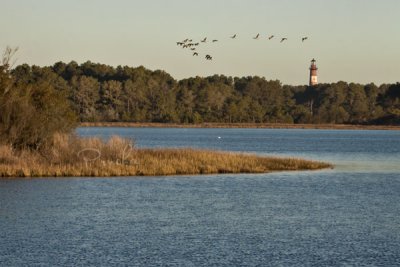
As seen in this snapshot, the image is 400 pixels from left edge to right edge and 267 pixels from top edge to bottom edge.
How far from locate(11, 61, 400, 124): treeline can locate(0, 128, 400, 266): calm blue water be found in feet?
375

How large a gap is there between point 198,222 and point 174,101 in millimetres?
145475

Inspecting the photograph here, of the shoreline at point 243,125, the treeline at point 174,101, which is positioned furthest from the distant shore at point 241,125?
the treeline at point 174,101

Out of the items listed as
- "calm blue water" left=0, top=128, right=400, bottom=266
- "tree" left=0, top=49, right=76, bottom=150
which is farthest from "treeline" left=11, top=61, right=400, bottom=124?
"calm blue water" left=0, top=128, right=400, bottom=266

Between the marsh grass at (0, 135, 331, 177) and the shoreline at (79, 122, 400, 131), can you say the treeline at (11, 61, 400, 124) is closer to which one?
the shoreline at (79, 122, 400, 131)

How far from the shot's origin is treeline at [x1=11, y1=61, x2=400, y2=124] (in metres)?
162

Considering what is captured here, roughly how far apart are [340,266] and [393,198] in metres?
18.0

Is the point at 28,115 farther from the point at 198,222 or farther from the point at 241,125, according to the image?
the point at 241,125

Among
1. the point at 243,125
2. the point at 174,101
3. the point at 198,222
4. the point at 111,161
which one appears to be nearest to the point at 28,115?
the point at 111,161

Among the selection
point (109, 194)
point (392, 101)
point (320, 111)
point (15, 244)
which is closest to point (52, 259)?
point (15, 244)

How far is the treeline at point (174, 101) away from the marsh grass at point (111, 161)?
4071 inches

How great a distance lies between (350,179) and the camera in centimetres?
5131

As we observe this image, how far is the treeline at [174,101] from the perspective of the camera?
16162 cm

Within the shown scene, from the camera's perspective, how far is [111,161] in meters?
50.2

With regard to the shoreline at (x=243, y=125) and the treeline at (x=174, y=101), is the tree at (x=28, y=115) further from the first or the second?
the shoreline at (x=243, y=125)
